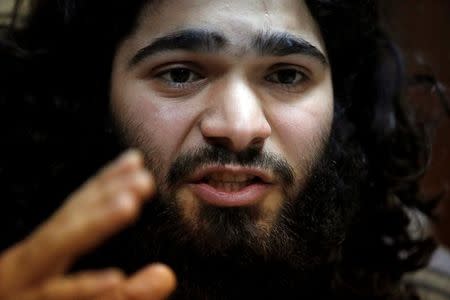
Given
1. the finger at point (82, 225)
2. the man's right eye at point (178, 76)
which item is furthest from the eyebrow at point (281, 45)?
the finger at point (82, 225)

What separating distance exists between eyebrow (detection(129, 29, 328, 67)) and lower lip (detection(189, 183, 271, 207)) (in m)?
0.22

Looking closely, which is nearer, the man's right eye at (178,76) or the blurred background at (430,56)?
the man's right eye at (178,76)

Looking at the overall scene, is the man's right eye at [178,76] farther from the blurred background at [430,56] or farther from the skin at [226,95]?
the blurred background at [430,56]

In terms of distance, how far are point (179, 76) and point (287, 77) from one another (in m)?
0.19

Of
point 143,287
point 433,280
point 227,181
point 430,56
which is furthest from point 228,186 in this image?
point 430,56

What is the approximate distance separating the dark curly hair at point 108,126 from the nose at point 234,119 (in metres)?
0.21

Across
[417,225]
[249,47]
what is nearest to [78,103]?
[249,47]

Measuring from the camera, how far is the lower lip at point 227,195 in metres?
0.89

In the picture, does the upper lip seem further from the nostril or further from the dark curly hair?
the dark curly hair

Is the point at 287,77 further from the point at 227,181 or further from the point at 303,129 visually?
the point at 227,181

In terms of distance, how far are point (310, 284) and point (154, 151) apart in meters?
0.47

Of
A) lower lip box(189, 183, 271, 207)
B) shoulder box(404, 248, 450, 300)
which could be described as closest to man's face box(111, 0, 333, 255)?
lower lip box(189, 183, 271, 207)

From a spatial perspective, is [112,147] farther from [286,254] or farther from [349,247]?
[349,247]

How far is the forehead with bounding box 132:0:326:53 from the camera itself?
908 millimetres
